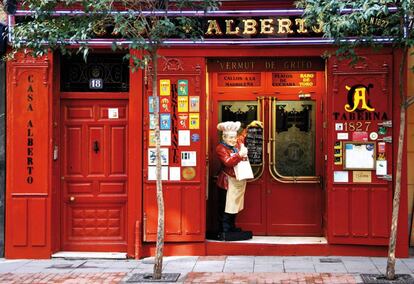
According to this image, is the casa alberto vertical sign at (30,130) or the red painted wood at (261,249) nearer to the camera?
the red painted wood at (261,249)

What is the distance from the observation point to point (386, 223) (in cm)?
998

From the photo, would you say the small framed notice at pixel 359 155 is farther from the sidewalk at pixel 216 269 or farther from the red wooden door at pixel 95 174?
the red wooden door at pixel 95 174

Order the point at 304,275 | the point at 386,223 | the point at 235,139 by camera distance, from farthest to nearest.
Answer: the point at 235,139 < the point at 386,223 < the point at 304,275

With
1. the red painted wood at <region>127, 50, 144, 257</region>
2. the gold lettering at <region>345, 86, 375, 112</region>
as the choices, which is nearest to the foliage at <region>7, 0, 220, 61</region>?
the red painted wood at <region>127, 50, 144, 257</region>

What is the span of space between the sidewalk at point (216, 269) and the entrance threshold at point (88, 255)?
0.39 ft

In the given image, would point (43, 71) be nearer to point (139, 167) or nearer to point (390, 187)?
point (139, 167)

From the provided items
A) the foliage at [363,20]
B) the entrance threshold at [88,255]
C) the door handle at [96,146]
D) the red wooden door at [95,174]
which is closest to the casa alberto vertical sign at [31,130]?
the red wooden door at [95,174]

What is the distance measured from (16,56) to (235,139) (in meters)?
3.89

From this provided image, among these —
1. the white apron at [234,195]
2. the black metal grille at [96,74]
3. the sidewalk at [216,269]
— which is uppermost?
the black metal grille at [96,74]

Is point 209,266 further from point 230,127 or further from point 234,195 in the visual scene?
point 230,127

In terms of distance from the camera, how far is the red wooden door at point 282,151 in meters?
11.0

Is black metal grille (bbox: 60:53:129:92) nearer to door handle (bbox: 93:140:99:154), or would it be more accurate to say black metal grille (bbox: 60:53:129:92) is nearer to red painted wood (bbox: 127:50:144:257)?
red painted wood (bbox: 127:50:144:257)

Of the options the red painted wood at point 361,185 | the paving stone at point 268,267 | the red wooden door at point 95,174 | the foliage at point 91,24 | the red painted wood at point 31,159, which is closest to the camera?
the foliage at point 91,24

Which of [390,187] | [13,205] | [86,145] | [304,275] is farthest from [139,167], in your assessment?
[390,187]
